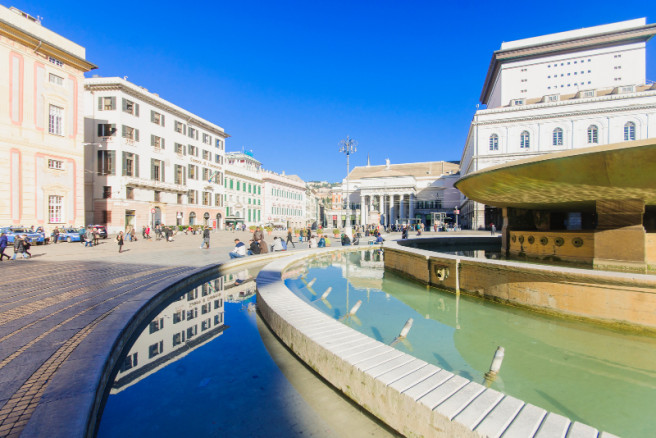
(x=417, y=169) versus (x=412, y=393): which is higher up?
(x=417, y=169)

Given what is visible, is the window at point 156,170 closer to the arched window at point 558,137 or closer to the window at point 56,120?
the window at point 56,120

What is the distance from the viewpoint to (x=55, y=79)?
2523cm

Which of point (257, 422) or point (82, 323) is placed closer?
point (257, 422)

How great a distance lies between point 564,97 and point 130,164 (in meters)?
59.6

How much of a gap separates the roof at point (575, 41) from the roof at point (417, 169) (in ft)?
95.2

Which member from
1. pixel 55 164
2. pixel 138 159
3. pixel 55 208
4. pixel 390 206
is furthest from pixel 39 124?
pixel 390 206

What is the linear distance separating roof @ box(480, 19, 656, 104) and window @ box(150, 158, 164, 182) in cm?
5668

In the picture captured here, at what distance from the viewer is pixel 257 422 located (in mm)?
2881

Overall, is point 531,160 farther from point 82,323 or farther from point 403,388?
point 82,323

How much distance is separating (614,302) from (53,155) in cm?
3394

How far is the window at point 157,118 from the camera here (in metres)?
38.4

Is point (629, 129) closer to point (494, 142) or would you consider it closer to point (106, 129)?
point (494, 142)

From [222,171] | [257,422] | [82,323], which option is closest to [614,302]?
A: [257,422]

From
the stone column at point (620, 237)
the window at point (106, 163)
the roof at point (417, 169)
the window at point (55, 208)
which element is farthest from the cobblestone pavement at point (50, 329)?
the roof at point (417, 169)
